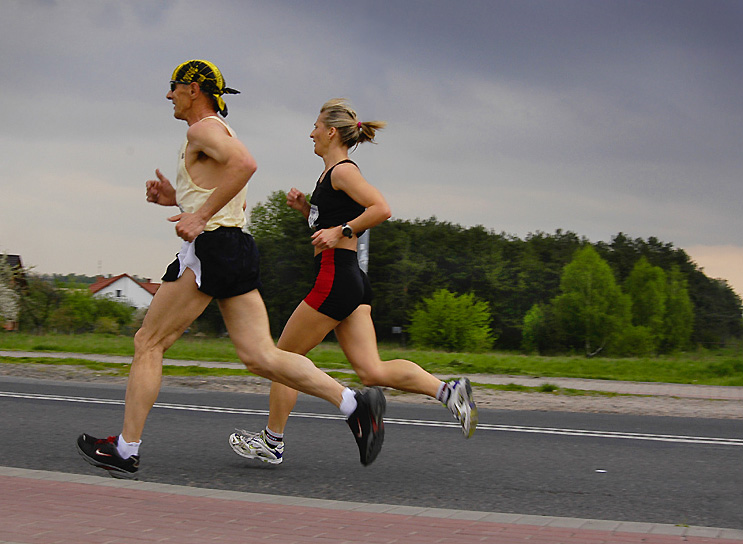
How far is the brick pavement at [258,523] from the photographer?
3.56 meters

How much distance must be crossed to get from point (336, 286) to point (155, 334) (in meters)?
1.01

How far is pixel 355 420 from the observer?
477cm

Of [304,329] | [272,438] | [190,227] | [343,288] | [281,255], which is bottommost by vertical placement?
[272,438]

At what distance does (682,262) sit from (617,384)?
86714mm

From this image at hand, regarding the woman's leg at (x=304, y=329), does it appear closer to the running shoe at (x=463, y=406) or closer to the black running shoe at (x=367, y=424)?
the black running shoe at (x=367, y=424)

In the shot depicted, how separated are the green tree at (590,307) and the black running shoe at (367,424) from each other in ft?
265

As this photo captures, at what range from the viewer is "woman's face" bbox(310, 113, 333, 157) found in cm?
521

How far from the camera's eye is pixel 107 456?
461cm

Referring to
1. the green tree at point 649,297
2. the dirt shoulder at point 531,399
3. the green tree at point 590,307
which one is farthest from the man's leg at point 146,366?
the green tree at point 649,297

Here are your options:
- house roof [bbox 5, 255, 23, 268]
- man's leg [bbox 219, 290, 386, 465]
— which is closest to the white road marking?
man's leg [bbox 219, 290, 386, 465]

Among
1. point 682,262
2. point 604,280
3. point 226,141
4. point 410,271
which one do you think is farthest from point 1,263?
point 682,262

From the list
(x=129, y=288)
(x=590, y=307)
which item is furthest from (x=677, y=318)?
(x=129, y=288)

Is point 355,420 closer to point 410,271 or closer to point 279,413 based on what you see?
point 279,413

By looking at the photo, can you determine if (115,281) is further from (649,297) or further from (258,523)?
(258,523)
